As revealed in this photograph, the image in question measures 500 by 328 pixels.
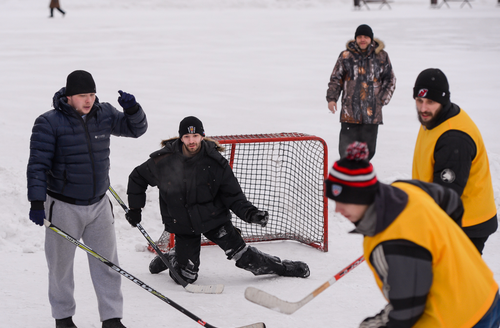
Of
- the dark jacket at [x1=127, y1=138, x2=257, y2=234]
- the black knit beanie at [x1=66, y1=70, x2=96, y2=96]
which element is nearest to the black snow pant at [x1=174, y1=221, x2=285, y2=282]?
the dark jacket at [x1=127, y1=138, x2=257, y2=234]

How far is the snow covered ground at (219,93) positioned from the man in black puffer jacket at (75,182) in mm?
295

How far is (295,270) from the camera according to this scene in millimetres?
4008

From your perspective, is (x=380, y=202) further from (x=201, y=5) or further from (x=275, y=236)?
(x=201, y=5)

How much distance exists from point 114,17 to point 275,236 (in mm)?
18687

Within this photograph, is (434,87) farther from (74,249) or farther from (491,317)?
(74,249)

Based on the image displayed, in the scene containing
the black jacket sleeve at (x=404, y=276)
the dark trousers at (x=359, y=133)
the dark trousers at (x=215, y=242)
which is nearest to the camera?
the black jacket sleeve at (x=404, y=276)

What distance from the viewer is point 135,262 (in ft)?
14.1

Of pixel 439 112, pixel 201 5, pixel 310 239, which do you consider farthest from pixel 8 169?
pixel 201 5

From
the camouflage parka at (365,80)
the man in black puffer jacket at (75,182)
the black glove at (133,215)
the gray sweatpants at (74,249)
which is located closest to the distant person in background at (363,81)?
the camouflage parka at (365,80)

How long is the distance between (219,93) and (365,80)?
477 cm

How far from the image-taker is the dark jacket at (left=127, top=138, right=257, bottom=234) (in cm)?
368

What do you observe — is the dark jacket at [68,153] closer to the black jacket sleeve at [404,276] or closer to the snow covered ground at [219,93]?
the snow covered ground at [219,93]

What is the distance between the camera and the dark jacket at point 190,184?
368cm

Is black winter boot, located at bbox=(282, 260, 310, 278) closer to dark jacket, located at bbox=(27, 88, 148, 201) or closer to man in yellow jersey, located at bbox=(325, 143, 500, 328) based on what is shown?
dark jacket, located at bbox=(27, 88, 148, 201)
